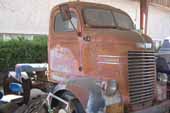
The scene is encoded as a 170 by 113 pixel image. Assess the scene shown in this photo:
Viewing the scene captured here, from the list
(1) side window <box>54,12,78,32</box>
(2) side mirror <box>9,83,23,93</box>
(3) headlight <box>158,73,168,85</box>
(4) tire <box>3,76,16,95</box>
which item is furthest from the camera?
(4) tire <box>3,76,16,95</box>

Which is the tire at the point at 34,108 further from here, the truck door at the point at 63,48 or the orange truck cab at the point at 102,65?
the truck door at the point at 63,48

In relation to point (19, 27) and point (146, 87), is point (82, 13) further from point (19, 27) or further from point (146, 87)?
point (19, 27)

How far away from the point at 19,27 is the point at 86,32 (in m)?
8.12

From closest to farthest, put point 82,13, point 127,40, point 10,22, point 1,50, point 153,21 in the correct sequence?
point 127,40
point 82,13
point 1,50
point 10,22
point 153,21

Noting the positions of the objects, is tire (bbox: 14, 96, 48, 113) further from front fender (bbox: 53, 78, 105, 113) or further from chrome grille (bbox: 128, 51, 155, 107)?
chrome grille (bbox: 128, 51, 155, 107)

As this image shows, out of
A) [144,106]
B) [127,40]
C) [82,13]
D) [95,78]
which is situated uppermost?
[82,13]

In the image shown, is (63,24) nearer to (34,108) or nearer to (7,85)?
(34,108)

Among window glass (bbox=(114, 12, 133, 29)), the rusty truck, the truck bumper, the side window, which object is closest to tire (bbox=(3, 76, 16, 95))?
the rusty truck

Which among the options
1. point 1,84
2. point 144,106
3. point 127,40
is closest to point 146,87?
point 144,106

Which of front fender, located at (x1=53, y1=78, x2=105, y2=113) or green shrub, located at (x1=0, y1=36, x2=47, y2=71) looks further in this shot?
green shrub, located at (x1=0, y1=36, x2=47, y2=71)

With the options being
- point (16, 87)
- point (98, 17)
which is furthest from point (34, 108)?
point (98, 17)

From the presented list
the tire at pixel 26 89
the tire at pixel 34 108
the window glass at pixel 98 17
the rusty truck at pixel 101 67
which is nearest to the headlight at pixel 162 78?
the rusty truck at pixel 101 67

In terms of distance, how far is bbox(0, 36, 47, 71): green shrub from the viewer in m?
10.8

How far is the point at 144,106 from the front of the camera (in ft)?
17.9
